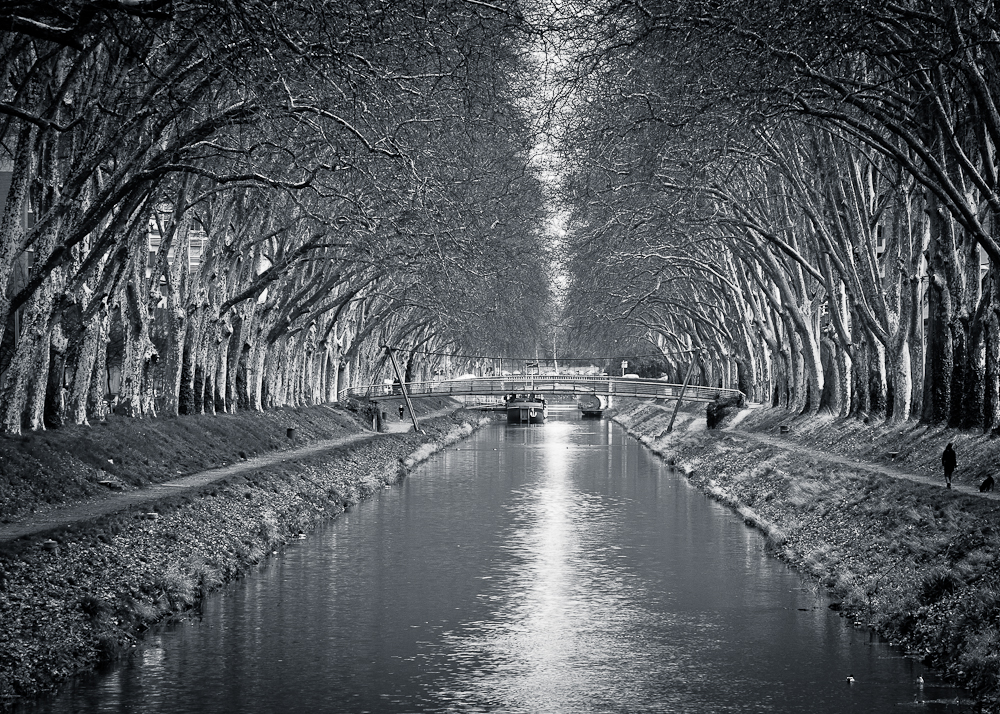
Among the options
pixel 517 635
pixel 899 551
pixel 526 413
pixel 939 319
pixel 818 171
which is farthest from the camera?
pixel 526 413

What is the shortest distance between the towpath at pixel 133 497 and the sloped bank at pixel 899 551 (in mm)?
13085

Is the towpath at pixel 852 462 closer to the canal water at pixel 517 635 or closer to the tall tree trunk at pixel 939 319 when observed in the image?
the tall tree trunk at pixel 939 319

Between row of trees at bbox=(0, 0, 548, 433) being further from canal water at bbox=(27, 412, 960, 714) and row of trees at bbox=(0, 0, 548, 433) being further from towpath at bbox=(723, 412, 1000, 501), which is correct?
towpath at bbox=(723, 412, 1000, 501)

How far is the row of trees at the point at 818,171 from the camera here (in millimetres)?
20625

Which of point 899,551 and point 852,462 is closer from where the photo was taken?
point 899,551

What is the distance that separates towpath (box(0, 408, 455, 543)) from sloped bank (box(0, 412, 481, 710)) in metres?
0.54

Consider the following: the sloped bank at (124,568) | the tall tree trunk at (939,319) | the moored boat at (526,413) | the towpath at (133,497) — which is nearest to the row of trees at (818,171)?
the tall tree trunk at (939,319)

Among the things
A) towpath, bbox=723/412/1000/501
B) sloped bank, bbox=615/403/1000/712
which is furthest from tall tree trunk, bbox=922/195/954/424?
sloped bank, bbox=615/403/1000/712

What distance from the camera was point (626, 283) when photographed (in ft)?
207

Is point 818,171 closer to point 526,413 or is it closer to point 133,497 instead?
point 133,497

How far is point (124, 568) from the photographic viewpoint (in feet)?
66.6

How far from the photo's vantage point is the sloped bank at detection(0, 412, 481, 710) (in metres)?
16.4

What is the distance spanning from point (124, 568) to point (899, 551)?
13069mm

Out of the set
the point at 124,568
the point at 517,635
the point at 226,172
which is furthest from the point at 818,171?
the point at 124,568
